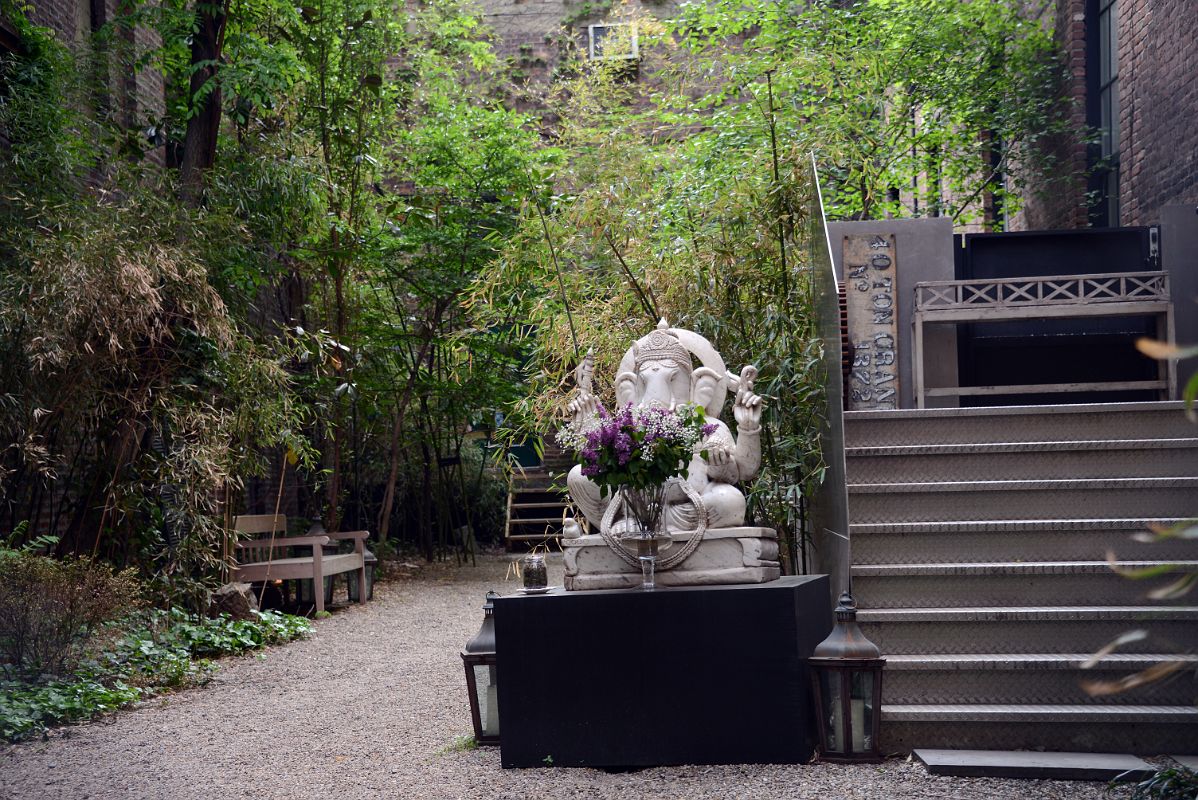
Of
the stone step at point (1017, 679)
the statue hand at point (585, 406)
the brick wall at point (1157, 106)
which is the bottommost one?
the stone step at point (1017, 679)

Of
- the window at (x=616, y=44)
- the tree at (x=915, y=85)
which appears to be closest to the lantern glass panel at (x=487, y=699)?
the tree at (x=915, y=85)

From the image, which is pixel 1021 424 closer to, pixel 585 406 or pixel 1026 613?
pixel 1026 613

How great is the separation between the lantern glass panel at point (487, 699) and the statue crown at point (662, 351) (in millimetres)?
1380

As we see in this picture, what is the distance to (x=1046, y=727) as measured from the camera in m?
4.10

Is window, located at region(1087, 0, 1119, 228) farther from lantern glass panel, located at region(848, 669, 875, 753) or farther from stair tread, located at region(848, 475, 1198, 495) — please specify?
lantern glass panel, located at region(848, 669, 875, 753)

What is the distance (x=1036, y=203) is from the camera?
36.1 ft

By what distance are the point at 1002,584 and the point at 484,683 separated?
6.91ft

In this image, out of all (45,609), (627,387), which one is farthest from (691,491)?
(45,609)

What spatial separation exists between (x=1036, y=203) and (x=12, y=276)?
8762 millimetres

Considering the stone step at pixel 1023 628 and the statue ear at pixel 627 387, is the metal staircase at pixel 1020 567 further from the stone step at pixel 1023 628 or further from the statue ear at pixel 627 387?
the statue ear at pixel 627 387

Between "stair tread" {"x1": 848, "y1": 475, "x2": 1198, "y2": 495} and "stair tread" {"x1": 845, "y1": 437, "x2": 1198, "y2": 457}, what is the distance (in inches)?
5.9

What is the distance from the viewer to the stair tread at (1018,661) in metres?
4.24

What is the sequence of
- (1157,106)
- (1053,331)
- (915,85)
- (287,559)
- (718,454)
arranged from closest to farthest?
(718,454) < (1053,331) < (1157,106) < (287,559) < (915,85)

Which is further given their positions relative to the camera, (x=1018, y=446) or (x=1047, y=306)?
(x=1047, y=306)
